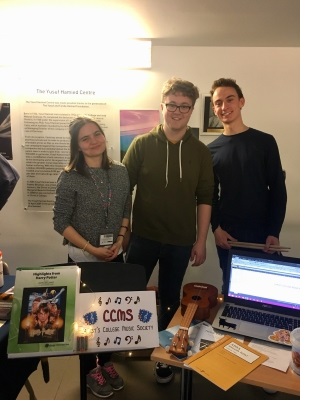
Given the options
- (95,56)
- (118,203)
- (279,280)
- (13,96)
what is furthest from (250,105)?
(13,96)

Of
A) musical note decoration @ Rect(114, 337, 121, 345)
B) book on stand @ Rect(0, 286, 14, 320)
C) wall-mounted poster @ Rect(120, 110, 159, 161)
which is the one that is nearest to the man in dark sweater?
wall-mounted poster @ Rect(120, 110, 159, 161)

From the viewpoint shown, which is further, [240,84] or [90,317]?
[240,84]

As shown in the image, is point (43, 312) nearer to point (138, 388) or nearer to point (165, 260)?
point (165, 260)

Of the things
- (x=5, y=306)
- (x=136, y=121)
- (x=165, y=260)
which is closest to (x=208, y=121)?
(x=136, y=121)

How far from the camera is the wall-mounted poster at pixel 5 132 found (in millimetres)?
2449

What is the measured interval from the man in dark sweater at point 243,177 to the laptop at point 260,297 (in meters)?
0.47

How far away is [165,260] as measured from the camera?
74.2 inches

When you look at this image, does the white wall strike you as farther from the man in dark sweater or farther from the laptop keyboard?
the laptop keyboard

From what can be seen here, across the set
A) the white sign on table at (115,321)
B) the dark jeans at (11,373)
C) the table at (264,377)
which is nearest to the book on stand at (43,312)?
the white sign on table at (115,321)

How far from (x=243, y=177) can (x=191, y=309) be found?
0.88m

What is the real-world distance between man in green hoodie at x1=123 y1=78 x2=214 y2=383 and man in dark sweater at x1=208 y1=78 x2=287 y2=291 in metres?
0.14

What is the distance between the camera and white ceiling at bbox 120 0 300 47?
1.60 m
